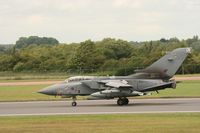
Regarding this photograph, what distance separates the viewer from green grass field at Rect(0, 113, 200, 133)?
738 inches

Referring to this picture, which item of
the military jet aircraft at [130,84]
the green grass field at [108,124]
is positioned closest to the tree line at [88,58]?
the military jet aircraft at [130,84]

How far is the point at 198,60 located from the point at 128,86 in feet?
220

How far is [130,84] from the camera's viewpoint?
3288 cm

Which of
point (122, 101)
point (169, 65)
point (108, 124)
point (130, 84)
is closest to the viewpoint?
point (108, 124)

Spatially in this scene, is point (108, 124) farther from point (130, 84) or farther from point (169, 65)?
point (169, 65)

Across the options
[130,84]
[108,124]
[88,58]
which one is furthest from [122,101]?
[88,58]

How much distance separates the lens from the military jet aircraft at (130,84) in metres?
32.3

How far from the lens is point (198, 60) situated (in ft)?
318

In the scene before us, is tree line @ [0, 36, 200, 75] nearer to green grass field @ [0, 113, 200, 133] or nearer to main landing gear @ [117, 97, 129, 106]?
main landing gear @ [117, 97, 129, 106]

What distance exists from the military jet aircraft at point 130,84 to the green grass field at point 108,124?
7671 millimetres

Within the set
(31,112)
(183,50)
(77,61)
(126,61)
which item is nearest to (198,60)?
(126,61)

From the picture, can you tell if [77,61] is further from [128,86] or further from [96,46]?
[128,86]

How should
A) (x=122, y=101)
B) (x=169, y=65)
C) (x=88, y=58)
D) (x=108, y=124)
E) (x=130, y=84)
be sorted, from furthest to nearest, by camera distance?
1. (x=88, y=58)
2. (x=130, y=84)
3. (x=169, y=65)
4. (x=122, y=101)
5. (x=108, y=124)

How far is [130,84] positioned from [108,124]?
1239 centimetres
